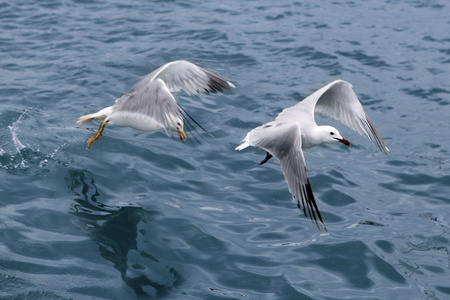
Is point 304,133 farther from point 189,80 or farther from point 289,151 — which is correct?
point 189,80

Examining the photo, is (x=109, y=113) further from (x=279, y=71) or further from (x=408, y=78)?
(x=408, y=78)

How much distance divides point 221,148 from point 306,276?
3244mm

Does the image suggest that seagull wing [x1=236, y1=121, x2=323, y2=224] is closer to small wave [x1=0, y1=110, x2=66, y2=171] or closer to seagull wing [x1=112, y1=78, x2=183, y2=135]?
seagull wing [x1=112, y1=78, x2=183, y2=135]

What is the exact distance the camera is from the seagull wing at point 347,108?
929 centimetres

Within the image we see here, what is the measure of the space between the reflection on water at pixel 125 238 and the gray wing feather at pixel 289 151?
56.3 inches

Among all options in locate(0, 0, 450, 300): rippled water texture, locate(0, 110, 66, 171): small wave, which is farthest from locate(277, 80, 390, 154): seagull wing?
locate(0, 110, 66, 171): small wave

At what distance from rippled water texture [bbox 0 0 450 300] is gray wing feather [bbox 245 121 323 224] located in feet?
2.58

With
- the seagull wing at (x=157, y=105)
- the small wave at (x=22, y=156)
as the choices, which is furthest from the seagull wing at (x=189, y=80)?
the small wave at (x=22, y=156)

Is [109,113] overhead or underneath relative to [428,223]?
overhead

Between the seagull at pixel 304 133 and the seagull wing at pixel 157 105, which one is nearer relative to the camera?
the seagull at pixel 304 133

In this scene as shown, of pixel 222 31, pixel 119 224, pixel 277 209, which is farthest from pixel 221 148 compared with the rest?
pixel 222 31

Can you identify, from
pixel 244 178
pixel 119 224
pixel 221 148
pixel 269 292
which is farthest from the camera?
pixel 221 148

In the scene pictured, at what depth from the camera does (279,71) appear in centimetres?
1295

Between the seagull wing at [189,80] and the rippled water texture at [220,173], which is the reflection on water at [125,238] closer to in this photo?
the rippled water texture at [220,173]
